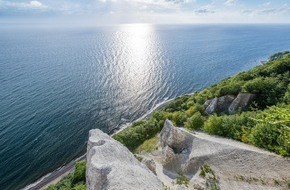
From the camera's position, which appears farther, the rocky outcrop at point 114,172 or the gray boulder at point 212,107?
the gray boulder at point 212,107

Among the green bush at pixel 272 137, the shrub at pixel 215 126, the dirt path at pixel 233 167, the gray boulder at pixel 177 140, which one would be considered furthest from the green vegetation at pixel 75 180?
the green bush at pixel 272 137

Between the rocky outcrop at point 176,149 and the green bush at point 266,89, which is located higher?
the green bush at point 266,89

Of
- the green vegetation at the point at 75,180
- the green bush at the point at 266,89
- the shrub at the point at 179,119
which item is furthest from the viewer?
the shrub at the point at 179,119

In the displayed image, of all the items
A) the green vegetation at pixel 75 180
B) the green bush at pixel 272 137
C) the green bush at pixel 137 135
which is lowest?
the green vegetation at pixel 75 180

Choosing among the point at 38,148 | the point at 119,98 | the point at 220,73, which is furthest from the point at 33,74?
the point at 220,73

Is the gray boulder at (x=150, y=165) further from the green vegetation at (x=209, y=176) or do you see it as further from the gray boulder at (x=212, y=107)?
the gray boulder at (x=212, y=107)

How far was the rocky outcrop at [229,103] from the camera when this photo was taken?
1716 inches

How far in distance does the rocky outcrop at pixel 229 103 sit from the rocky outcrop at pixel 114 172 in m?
27.1

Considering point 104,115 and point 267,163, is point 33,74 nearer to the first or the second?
point 104,115

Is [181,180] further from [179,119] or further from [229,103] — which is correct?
[229,103]

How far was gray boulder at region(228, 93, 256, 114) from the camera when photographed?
43.5 meters

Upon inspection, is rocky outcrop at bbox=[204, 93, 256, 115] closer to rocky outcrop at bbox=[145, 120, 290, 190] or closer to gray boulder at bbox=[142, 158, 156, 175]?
rocky outcrop at bbox=[145, 120, 290, 190]

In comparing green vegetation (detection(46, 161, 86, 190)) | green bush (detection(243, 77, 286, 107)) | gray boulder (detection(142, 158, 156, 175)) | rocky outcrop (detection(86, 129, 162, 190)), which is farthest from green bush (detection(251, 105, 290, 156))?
green vegetation (detection(46, 161, 86, 190))

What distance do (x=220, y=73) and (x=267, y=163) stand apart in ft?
351
